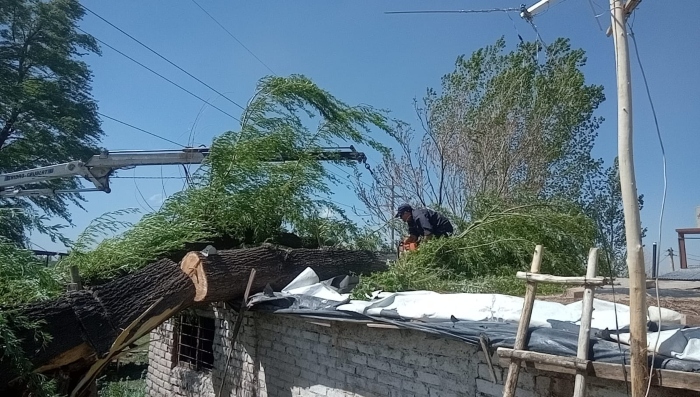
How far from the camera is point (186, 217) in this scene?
653 centimetres

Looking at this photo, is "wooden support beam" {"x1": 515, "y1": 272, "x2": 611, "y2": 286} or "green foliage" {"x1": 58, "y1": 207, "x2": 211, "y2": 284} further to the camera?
"green foliage" {"x1": 58, "y1": 207, "x2": 211, "y2": 284}

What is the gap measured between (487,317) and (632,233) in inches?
59.5

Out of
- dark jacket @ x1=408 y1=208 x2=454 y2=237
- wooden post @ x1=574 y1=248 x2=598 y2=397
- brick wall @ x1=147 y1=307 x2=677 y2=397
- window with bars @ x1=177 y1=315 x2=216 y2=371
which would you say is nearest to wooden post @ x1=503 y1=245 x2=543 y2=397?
wooden post @ x1=574 y1=248 x2=598 y2=397

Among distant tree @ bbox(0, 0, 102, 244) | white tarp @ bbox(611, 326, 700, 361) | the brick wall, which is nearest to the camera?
white tarp @ bbox(611, 326, 700, 361)

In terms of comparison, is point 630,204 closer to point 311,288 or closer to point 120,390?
point 311,288

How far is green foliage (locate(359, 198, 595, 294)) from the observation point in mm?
6480

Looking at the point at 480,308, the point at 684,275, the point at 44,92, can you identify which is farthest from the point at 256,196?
the point at 44,92

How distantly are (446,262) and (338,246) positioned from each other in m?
1.84

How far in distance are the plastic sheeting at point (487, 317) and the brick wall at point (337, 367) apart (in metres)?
0.18

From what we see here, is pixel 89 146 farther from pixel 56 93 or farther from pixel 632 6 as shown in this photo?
pixel 632 6

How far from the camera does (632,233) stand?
2645mm

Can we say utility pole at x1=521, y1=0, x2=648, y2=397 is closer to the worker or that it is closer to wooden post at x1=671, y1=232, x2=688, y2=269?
the worker

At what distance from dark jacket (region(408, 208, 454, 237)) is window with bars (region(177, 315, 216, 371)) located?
2.97 m

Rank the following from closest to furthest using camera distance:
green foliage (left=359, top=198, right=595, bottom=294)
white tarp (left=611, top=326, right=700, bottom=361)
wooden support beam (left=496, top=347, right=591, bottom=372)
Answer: white tarp (left=611, top=326, right=700, bottom=361)
wooden support beam (left=496, top=347, right=591, bottom=372)
green foliage (left=359, top=198, right=595, bottom=294)
